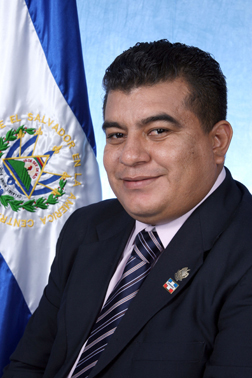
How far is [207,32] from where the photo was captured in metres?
2.75

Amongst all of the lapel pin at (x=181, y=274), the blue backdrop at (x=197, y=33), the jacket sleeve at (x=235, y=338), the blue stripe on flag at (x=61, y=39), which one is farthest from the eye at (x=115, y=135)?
the blue backdrop at (x=197, y=33)

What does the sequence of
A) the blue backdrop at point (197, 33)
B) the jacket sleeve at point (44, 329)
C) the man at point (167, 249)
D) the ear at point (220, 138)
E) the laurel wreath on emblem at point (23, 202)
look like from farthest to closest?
the blue backdrop at point (197, 33), the laurel wreath on emblem at point (23, 202), the jacket sleeve at point (44, 329), the ear at point (220, 138), the man at point (167, 249)

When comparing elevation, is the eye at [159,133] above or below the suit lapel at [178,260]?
above

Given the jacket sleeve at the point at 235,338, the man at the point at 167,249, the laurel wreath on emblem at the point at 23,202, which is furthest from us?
the laurel wreath on emblem at the point at 23,202

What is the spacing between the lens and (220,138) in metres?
1.44

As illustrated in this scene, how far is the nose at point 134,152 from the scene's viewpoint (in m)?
1.33

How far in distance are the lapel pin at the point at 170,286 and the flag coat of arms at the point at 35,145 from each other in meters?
0.98

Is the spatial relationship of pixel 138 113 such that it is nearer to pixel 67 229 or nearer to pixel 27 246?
pixel 67 229

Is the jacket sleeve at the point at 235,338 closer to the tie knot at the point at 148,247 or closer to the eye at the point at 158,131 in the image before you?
the tie knot at the point at 148,247

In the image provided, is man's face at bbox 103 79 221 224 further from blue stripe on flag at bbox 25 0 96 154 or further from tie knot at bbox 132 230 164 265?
blue stripe on flag at bbox 25 0 96 154

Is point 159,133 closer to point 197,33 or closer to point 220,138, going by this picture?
point 220,138

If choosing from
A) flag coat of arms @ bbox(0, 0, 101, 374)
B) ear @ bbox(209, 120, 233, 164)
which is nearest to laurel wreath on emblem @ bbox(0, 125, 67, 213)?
flag coat of arms @ bbox(0, 0, 101, 374)

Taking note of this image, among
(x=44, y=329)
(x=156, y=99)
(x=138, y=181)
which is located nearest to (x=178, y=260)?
(x=138, y=181)

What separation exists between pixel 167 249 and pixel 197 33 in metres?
1.92
